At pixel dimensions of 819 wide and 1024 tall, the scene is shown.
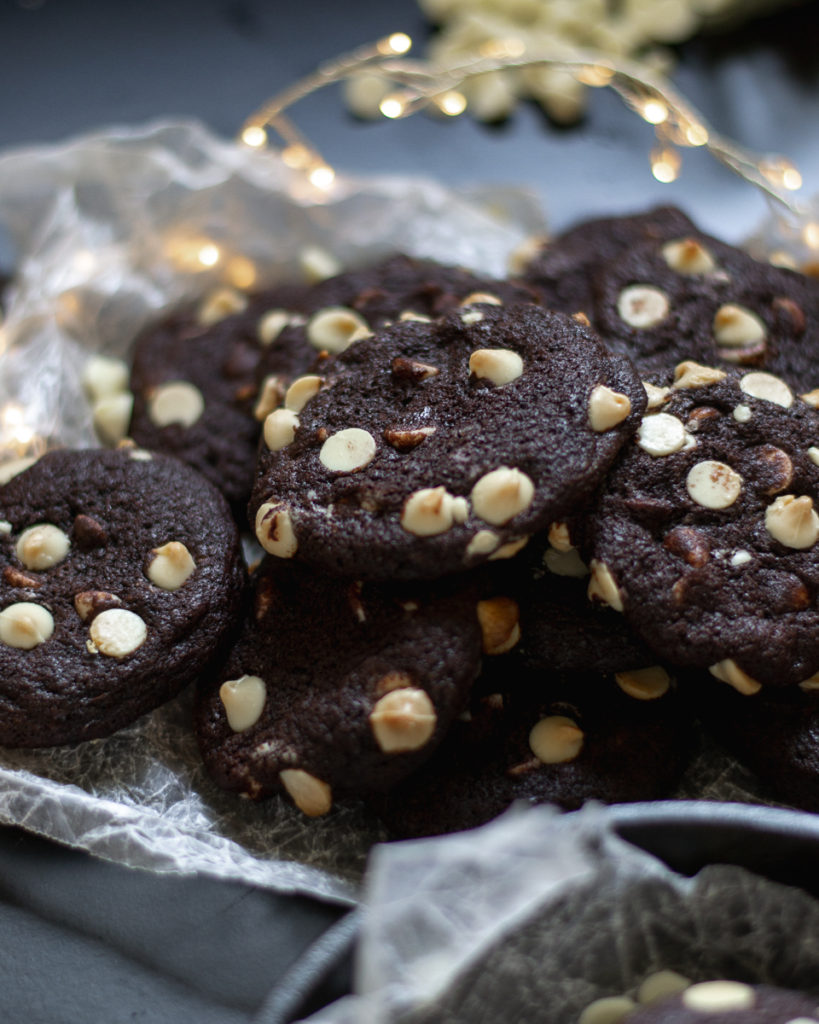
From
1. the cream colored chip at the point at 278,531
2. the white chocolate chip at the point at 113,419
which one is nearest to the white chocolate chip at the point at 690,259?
the cream colored chip at the point at 278,531

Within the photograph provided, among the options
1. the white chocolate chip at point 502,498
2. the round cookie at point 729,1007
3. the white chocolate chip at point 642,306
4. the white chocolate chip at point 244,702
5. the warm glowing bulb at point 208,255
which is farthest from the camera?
the warm glowing bulb at point 208,255

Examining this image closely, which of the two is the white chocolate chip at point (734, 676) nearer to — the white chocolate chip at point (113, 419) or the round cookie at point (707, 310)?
the round cookie at point (707, 310)

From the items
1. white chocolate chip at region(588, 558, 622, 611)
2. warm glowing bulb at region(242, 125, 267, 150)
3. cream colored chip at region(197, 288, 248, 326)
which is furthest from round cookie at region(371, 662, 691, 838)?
warm glowing bulb at region(242, 125, 267, 150)

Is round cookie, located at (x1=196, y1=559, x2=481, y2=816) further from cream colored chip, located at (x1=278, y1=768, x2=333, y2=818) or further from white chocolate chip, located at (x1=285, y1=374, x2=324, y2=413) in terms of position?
white chocolate chip, located at (x1=285, y1=374, x2=324, y2=413)

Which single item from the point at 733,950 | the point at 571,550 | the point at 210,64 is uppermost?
the point at 210,64

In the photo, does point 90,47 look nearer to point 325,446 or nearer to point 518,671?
point 325,446

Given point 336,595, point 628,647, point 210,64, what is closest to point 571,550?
point 628,647
